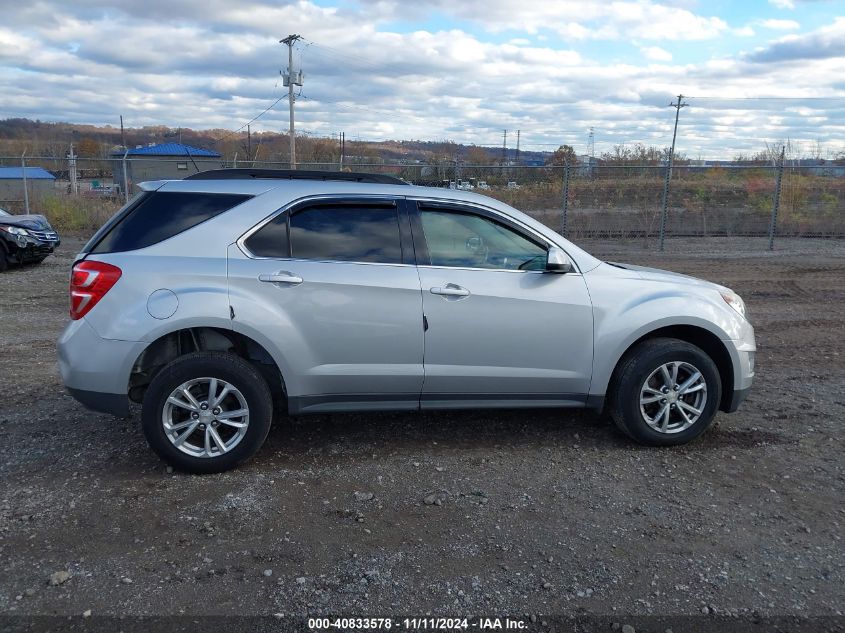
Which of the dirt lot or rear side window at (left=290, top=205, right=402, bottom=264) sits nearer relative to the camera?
the dirt lot

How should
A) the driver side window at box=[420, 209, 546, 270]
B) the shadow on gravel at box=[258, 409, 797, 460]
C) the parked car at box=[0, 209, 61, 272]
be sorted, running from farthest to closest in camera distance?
the parked car at box=[0, 209, 61, 272], the shadow on gravel at box=[258, 409, 797, 460], the driver side window at box=[420, 209, 546, 270]

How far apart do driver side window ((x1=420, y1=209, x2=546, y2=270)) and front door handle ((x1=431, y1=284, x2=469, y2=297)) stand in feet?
0.62

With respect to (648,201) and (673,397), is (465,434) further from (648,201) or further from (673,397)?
(648,201)

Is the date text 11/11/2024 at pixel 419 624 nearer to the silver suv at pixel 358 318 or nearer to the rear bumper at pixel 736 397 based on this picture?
the silver suv at pixel 358 318

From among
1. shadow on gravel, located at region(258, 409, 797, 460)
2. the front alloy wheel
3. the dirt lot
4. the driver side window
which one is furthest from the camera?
shadow on gravel, located at region(258, 409, 797, 460)

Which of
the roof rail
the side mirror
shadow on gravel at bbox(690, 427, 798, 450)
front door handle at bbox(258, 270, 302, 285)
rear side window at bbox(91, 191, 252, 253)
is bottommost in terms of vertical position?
shadow on gravel at bbox(690, 427, 798, 450)

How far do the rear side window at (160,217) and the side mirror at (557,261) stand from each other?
2.02 meters

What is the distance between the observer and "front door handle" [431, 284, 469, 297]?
4.75 metres

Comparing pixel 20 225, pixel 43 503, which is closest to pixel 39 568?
pixel 43 503

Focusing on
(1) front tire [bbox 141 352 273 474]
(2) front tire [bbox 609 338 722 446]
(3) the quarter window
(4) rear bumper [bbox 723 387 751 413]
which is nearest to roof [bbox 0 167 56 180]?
(3) the quarter window

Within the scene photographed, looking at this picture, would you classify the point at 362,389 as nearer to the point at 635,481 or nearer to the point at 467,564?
the point at 467,564

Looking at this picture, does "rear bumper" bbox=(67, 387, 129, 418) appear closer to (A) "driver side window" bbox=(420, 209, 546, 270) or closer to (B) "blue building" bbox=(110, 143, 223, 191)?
(A) "driver side window" bbox=(420, 209, 546, 270)

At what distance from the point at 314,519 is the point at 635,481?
6.65ft

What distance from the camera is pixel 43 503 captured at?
4203 mm
